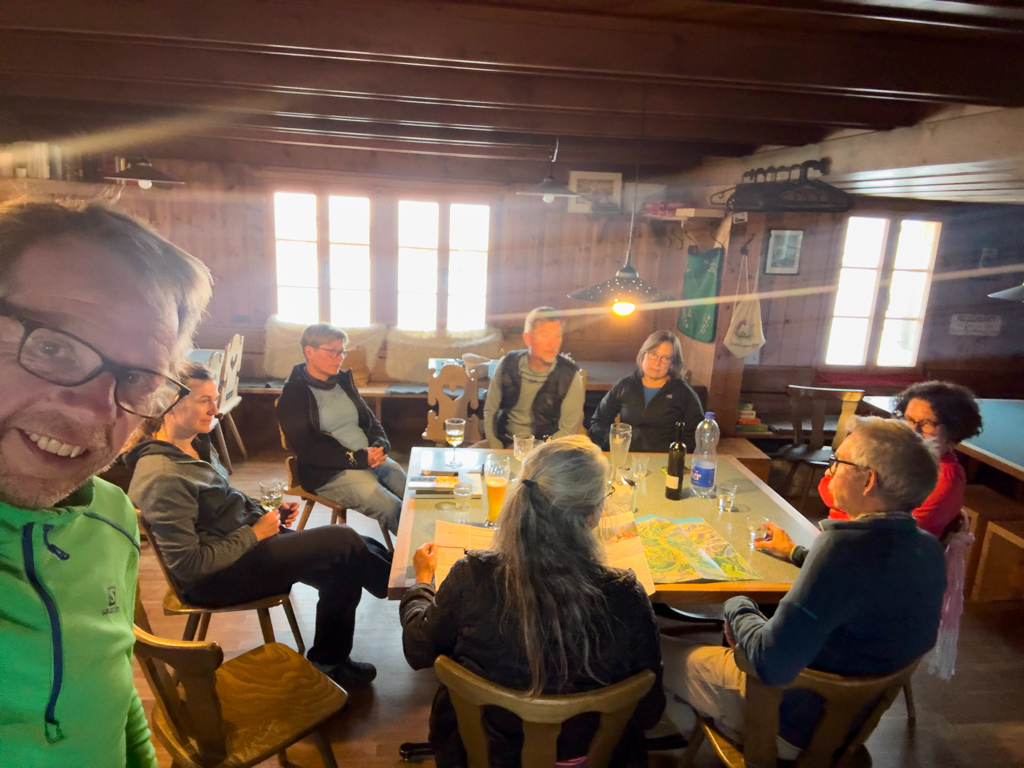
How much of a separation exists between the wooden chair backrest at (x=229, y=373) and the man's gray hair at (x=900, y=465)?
383 centimetres

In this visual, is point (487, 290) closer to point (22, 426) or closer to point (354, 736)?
point (354, 736)

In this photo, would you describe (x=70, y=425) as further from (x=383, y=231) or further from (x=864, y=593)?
(x=383, y=231)

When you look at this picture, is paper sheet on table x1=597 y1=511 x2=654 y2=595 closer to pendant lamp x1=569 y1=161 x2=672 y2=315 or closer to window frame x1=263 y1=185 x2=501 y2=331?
pendant lamp x1=569 y1=161 x2=672 y2=315

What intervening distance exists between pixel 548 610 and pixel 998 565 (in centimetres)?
323

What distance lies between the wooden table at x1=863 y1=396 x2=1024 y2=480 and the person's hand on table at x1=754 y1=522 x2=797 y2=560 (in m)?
1.84

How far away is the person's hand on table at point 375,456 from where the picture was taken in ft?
10.5

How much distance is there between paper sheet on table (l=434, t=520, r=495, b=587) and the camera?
1.86 m

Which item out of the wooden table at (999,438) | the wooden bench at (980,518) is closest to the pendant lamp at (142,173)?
the wooden table at (999,438)

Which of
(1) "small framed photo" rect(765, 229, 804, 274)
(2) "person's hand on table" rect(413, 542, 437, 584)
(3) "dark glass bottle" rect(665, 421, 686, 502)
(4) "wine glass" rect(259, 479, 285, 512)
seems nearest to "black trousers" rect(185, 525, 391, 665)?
(4) "wine glass" rect(259, 479, 285, 512)

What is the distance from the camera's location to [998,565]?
3252mm

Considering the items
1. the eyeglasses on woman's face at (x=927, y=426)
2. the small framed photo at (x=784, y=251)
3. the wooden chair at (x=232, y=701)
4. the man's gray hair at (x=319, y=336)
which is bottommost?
the wooden chair at (x=232, y=701)

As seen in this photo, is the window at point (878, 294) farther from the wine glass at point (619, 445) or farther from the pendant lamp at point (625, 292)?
the wine glass at point (619, 445)

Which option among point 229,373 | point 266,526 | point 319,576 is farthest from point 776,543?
point 229,373

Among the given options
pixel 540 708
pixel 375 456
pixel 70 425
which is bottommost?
pixel 375 456
